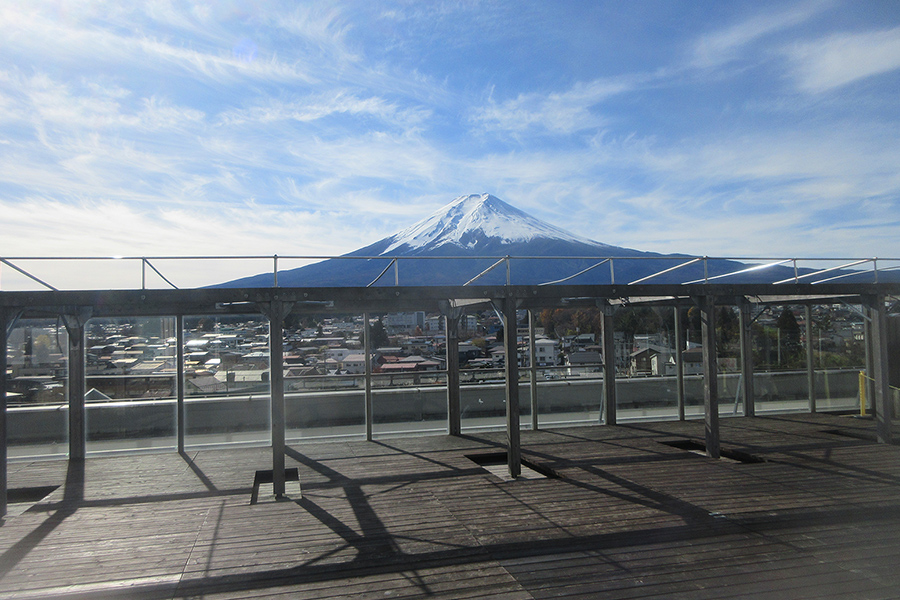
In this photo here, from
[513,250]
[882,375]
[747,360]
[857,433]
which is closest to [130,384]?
[747,360]

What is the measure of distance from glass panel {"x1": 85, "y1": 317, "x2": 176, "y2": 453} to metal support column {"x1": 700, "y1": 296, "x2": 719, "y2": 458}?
9055 millimetres

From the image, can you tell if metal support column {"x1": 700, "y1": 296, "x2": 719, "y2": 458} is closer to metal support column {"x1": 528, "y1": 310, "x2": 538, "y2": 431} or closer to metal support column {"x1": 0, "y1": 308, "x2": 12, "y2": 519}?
metal support column {"x1": 528, "y1": 310, "x2": 538, "y2": 431}

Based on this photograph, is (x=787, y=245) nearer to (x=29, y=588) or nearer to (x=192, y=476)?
(x=192, y=476)

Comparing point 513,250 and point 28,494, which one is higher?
point 513,250

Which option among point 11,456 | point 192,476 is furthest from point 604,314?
point 11,456

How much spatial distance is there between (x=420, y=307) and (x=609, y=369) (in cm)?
425

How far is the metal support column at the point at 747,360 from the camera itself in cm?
1181

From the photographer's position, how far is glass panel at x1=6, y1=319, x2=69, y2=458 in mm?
9469

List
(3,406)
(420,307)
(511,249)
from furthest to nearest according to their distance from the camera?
(511,249) → (420,307) → (3,406)

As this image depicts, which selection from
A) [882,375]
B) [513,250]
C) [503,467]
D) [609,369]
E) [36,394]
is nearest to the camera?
[503,467]

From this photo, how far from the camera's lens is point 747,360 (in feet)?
39.0

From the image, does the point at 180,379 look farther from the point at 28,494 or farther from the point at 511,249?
the point at 511,249

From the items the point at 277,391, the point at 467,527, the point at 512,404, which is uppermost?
the point at 277,391

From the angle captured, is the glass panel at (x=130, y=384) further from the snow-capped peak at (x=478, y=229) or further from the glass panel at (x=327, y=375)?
the snow-capped peak at (x=478, y=229)
